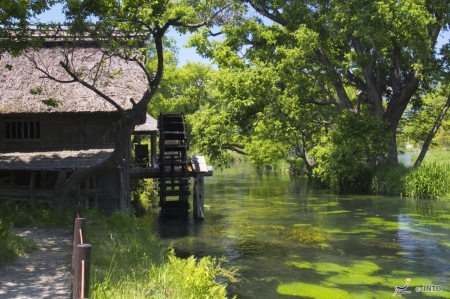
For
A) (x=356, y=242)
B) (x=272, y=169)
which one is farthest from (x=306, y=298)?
(x=272, y=169)

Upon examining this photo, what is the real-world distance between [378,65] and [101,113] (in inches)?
701

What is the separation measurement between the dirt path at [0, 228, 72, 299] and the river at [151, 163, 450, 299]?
3494 millimetres

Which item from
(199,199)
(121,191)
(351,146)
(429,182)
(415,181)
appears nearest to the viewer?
(121,191)

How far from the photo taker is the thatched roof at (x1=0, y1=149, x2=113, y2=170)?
13.4 metres

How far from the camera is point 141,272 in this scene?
791 centimetres

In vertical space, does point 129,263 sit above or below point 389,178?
below

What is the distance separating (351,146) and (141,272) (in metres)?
19.3

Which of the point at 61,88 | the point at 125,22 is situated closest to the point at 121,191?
the point at 61,88

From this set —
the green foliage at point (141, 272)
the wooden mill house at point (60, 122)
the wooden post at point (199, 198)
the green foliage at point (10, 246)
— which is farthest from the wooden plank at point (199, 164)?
the green foliage at point (10, 246)

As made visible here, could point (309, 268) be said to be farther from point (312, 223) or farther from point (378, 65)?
point (378, 65)

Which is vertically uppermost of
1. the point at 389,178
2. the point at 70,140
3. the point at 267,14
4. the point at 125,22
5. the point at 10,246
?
the point at 267,14

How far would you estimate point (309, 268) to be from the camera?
11609mm

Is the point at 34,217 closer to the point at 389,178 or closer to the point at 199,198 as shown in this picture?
the point at 199,198

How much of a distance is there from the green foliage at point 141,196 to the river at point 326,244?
3032 mm
